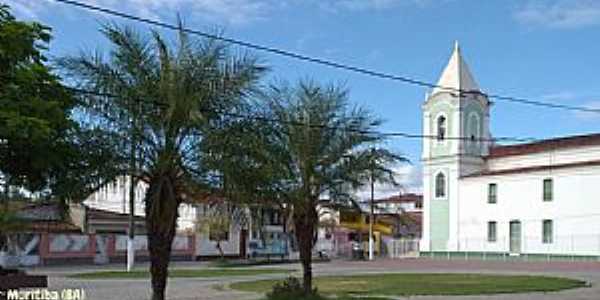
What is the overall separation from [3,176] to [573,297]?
1727 centimetres

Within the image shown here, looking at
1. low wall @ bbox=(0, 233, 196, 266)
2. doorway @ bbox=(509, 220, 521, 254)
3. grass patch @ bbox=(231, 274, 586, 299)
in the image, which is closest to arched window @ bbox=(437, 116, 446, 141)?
doorway @ bbox=(509, 220, 521, 254)

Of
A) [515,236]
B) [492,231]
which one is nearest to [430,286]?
[515,236]

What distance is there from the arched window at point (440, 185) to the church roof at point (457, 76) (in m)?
7.00

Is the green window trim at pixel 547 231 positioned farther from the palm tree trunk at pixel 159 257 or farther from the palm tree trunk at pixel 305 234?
the palm tree trunk at pixel 159 257

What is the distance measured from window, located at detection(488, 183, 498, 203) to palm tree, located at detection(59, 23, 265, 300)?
5425 cm

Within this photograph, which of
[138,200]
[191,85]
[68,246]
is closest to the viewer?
[191,85]

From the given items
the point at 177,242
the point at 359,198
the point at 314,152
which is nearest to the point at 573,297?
the point at 359,198

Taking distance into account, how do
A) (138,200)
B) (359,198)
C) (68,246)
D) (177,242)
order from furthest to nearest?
(177,242), (68,246), (359,198), (138,200)

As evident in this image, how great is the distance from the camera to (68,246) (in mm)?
54562

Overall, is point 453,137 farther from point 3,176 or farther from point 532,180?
point 3,176

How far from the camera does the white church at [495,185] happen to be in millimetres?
61938

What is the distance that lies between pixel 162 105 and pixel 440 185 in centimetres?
5944

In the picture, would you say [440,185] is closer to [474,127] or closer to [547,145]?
[474,127]

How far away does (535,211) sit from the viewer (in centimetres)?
6481
